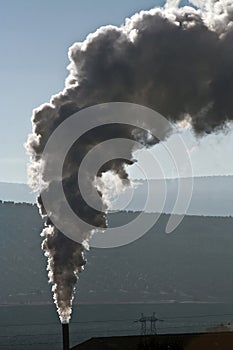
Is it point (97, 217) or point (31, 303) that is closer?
point (97, 217)

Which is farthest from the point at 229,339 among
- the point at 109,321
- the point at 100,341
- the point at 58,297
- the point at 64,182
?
the point at 109,321

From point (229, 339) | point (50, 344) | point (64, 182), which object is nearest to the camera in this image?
point (64, 182)

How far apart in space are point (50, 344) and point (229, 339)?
8264cm

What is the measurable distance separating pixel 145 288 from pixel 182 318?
49.5 meters

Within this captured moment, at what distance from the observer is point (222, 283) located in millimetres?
198875

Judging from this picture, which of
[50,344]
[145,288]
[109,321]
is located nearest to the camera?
[50,344]

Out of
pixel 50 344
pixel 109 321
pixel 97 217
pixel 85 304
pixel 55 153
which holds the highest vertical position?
pixel 85 304

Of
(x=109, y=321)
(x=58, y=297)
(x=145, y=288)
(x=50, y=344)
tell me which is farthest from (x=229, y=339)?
(x=145, y=288)

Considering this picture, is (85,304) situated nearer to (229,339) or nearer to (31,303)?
(31,303)

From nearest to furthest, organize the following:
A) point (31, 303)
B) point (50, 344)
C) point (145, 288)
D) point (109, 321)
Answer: point (50, 344) < point (109, 321) < point (31, 303) < point (145, 288)

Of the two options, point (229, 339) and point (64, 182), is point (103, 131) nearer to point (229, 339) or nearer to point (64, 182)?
point (64, 182)

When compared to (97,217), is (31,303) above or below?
above

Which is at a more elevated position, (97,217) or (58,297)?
(97,217)

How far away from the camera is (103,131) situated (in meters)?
27.5
